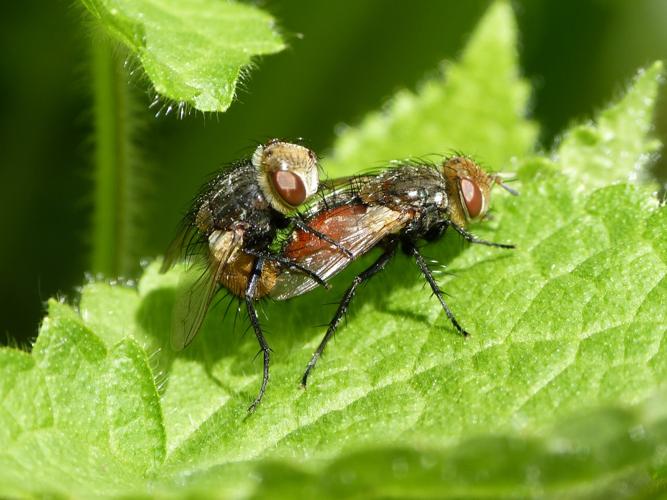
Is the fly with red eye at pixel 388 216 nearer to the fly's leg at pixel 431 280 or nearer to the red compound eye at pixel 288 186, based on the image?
the fly's leg at pixel 431 280

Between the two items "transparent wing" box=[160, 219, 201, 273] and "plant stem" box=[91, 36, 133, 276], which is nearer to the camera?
"transparent wing" box=[160, 219, 201, 273]

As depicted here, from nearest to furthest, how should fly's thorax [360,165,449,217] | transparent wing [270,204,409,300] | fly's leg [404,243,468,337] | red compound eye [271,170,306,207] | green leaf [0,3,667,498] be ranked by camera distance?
green leaf [0,3,667,498] < fly's leg [404,243,468,337] < red compound eye [271,170,306,207] < transparent wing [270,204,409,300] < fly's thorax [360,165,449,217]

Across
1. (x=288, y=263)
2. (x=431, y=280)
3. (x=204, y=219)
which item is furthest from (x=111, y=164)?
(x=431, y=280)

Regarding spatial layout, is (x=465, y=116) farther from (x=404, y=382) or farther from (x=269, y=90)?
(x=404, y=382)

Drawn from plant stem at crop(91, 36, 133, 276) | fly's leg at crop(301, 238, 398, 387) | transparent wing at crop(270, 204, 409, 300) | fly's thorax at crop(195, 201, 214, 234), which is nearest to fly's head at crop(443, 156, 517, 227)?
transparent wing at crop(270, 204, 409, 300)

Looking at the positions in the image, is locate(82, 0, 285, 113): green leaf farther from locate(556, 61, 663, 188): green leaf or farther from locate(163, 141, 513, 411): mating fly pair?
locate(556, 61, 663, 188): green leaf

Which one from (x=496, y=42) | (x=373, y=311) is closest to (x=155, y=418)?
(x=373, y=311)

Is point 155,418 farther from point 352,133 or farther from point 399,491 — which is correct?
point 352,133
